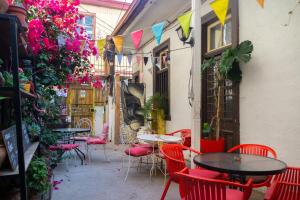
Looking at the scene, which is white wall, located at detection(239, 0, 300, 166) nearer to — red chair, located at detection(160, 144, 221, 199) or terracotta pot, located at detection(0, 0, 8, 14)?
red chair, located at detection(160, 144, 221, 199)

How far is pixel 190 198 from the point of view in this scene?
75.6 inches

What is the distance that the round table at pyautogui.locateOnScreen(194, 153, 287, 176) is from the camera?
214 centimetres

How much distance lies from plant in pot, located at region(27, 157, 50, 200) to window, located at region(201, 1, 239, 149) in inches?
110

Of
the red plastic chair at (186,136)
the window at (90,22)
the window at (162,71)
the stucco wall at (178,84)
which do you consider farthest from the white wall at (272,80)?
the window at (90,22)

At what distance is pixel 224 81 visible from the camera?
4.35m

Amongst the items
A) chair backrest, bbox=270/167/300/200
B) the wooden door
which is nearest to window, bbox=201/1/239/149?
chair backrest, bbox=270/167/300/200

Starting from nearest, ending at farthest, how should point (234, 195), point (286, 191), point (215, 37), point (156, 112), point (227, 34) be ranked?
point (286, 191)
point (234, 195)
point (227, 34)
point (215, 37)
point (156, 112)

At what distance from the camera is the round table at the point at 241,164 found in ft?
7.01

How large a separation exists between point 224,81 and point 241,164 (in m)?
2.22

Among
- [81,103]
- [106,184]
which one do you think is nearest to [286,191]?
[106,184]

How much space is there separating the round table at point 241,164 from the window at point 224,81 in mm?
1426

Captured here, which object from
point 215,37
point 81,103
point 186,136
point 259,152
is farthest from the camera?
point 81,103

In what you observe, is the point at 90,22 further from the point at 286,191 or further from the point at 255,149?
the point at 286,191

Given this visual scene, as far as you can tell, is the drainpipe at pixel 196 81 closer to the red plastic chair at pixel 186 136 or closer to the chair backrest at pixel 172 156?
the chair backrest at pixel 172 156
